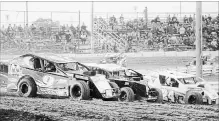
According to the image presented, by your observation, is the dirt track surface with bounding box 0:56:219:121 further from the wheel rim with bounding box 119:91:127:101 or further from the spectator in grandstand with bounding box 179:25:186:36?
the spectator in grandstand with bounding box 179:25:186:36

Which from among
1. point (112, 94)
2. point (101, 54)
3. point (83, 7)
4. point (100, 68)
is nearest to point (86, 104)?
point (112, 94)

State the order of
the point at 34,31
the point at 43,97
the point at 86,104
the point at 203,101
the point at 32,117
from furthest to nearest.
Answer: the point at 34,31, the point at 203,101, the point at 43,97, the point at 86,104, the point at 32,117

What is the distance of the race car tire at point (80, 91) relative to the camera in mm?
8846

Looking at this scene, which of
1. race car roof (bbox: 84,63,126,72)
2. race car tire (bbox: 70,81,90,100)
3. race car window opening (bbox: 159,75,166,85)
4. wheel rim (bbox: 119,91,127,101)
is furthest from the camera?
race car window opening (bbox: 159,75,166,85)

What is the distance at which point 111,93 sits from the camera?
368 inches

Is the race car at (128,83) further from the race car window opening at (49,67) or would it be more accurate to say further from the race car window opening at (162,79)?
the race car window opening at (49,67)

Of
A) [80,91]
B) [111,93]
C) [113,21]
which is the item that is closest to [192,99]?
[111,93]

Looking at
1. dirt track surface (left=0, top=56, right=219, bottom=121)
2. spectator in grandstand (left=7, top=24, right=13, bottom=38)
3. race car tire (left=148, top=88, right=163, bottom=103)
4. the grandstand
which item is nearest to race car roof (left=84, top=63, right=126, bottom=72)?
A: the grandstand

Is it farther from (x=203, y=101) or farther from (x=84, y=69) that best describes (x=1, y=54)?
(x=203, y=101)

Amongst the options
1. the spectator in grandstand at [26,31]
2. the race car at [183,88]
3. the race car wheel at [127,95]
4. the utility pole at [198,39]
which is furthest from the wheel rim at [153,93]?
the spectator in grandstand at [26,31]

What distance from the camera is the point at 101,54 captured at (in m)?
11.2

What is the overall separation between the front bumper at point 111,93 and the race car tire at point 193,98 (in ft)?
5.93

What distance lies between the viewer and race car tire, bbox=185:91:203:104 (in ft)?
31.9

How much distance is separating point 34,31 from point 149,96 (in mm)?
3759
